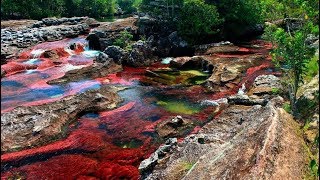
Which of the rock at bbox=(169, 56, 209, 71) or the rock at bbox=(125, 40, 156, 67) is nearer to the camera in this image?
the rock at bbox=(169, 56, 209, 71)

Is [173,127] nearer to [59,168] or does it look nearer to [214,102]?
[214,102]

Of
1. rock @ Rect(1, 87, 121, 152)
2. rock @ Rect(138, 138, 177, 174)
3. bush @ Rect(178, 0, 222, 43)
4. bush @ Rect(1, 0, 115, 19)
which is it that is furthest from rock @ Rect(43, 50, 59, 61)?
rock @ Rect(138, 138, 177, 174)

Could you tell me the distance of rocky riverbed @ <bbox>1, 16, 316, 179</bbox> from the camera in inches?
500

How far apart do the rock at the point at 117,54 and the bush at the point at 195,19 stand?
13471mm

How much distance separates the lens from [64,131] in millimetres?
24781

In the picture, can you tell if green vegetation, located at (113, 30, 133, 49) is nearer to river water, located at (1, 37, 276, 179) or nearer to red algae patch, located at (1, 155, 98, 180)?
river water, located at (1, 37, 276, 179)

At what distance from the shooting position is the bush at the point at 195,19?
52938 mm

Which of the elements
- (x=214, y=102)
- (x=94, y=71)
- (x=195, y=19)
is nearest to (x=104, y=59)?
(x=94, y=71)

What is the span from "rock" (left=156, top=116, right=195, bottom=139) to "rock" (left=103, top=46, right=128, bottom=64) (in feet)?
72.5

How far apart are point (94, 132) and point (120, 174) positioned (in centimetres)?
621

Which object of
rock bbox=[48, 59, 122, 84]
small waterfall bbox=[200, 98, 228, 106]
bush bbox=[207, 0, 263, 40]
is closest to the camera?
small waterfall bbox=[200, 98, 228, 106]

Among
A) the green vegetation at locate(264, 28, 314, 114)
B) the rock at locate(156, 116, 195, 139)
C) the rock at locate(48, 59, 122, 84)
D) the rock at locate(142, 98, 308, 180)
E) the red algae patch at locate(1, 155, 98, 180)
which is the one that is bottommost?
the red algae patch at locate(1, 155, 98, 180)

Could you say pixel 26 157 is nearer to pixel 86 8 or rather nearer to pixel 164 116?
pixel 164 116

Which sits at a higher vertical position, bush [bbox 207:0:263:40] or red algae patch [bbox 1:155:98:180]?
bush [bbox 207:0:263:40]
